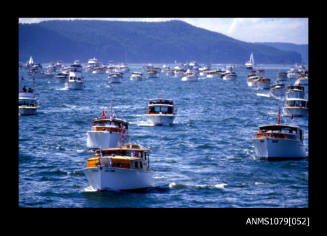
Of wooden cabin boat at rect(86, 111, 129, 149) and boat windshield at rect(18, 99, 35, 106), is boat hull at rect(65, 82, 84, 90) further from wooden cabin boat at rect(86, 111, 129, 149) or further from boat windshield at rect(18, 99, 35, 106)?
wooden cabin boat at rect(86, 111, 129, 149)

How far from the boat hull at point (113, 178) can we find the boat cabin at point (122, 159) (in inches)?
12.5

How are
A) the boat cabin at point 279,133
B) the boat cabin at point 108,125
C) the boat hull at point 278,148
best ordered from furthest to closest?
the boat cabin at point 108,125 < the boat cabin at point 279,133 < the boat hull at point 278,148

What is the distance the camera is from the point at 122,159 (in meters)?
31.5

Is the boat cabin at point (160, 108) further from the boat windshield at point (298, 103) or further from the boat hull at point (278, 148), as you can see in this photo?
the boat hull at point (278, 148)

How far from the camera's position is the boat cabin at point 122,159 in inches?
1226

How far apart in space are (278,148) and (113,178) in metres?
15.3

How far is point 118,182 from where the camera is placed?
31.3m

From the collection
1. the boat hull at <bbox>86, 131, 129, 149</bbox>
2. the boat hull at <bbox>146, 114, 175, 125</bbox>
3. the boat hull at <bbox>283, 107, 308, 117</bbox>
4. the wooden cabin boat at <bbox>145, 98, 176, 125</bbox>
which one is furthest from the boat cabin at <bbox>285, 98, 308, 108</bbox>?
the boat hull at <bbox>86, 131, 129, 149</bbox>

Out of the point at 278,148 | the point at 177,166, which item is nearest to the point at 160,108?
the point at 177,166

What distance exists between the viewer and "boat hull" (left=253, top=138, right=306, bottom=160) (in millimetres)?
41844

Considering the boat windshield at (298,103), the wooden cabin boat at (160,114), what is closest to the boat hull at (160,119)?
the wooden cabin boat at (160,114)
